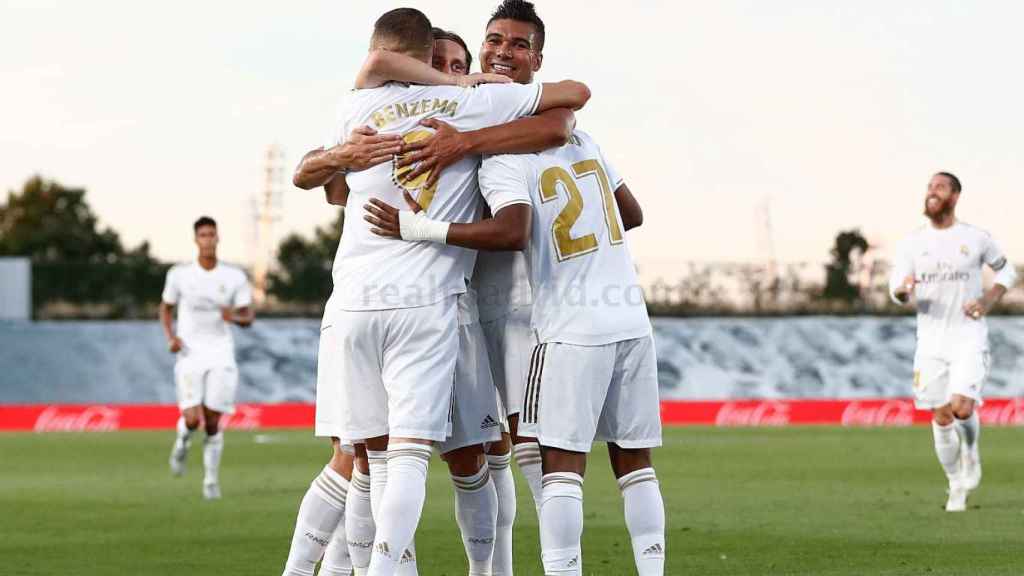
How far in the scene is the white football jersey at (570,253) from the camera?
6.12 metres

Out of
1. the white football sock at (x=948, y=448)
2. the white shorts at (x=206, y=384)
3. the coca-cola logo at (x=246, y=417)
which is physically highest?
the white football sock at (x=948, y=448)

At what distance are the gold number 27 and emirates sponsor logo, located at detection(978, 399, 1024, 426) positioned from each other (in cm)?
2554

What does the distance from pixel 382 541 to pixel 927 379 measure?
7.63 m

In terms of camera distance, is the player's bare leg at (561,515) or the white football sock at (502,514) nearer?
the player's bare leg at (561,515)

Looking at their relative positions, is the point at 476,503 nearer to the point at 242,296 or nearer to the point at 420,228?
the point at 420,228

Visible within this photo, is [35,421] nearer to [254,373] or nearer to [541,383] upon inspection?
[254,373]

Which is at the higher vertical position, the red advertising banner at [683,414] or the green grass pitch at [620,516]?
the green grass pitch at [620,516]

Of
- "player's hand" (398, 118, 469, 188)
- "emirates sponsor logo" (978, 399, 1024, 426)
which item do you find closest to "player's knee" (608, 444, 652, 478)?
"player's hand" (398, 118, 469, 188)

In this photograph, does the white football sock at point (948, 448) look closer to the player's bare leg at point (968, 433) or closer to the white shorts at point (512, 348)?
the player's bare leg at point (968, 433)

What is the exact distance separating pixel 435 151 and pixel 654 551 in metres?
1.77

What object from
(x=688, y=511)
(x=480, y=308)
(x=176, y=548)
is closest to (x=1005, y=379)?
(x=688, y=511)

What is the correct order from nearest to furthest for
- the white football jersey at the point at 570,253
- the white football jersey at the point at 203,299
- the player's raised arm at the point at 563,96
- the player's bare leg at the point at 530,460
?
1. the white football jersey at the point at 570,253
2. the player's raised arm at the point at 563,96
3. the player's bare leg at the point at 530,460
4. the white football jersey at the point at 203,299

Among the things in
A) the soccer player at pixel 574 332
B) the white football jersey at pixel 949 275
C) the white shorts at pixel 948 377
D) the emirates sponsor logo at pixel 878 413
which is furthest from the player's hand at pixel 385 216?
the emirates sponsor logo at pixel 878 413

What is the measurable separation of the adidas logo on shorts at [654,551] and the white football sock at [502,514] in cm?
102
